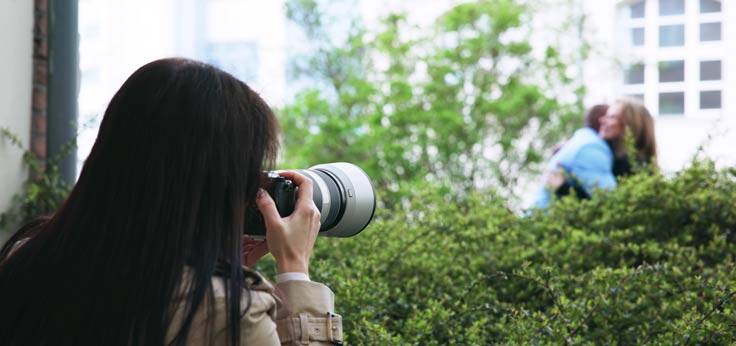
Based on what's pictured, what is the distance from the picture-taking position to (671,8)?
517 inches

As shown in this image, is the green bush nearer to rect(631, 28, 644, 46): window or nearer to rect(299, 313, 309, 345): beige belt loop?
rect(299, 313, 309, 345): beige belt loop

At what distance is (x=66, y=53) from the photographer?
4.07 m

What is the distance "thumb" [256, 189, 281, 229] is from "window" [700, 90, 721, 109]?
41.0ft

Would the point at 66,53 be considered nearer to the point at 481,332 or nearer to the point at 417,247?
the point at 417,247

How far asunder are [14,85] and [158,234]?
245cm

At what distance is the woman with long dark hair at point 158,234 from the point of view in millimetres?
1579

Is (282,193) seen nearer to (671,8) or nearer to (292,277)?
(292,277)

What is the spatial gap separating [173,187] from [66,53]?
2689mm

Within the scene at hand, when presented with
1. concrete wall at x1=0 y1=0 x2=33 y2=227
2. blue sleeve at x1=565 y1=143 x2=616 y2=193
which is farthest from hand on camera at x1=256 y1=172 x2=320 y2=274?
blue sleeve at x1=565 y1=143 x2=616 y2=193

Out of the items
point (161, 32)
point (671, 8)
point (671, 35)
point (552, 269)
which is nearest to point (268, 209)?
point (552, 269)

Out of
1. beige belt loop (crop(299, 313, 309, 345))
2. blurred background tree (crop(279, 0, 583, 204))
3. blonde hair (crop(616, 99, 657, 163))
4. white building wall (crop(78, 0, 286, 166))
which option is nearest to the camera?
beige belt loop (crop(299, 313, 309, 345))

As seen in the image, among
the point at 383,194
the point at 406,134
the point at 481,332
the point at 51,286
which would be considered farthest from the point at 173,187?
the point at 406,134

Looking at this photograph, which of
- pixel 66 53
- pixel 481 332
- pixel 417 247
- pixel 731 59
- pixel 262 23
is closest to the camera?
pixel 481 332

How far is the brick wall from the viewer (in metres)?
3.97
